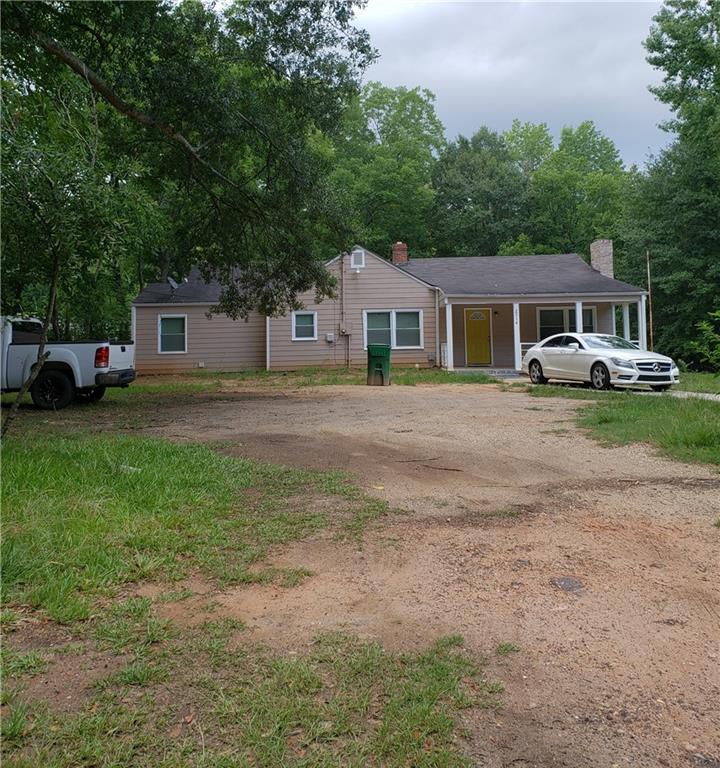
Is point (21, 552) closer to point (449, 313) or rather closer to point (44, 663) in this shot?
point (44, 663)

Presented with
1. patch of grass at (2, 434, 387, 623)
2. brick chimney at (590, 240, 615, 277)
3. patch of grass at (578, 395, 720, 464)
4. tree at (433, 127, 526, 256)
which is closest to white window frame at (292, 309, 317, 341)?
brick chimney at (590, 240, 615, 277)

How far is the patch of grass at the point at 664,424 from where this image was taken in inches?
274

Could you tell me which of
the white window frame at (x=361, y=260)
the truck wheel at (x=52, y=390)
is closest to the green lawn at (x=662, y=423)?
the truck wheel at (x=52, y=390)

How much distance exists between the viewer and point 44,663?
246cm

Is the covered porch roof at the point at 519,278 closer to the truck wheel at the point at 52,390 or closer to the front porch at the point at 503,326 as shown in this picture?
the front porch at the point at 503,326

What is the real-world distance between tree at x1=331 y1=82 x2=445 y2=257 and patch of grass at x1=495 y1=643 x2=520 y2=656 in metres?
29.2

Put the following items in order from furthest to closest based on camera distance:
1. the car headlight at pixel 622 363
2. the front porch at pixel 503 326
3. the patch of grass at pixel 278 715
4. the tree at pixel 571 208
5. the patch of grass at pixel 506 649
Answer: the tree at pixel 571 208, the front porch at pixel 503 326, the car headlight at pixel 622 363, the patch of grass at pixel 506 649, the patch of grass at pixel 278 715

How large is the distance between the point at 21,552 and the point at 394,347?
63.1ft

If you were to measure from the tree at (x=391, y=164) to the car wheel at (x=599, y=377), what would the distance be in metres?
18.4

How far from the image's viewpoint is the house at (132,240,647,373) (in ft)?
72.9

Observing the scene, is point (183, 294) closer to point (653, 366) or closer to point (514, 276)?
point (514, 276)

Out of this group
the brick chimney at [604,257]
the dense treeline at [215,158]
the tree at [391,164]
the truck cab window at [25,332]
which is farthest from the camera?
the tree at [391,164]

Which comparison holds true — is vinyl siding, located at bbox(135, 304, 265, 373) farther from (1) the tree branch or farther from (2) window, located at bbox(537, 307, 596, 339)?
(1) the tree branch

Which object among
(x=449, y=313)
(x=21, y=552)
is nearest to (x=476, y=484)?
(x=21, y=552)
